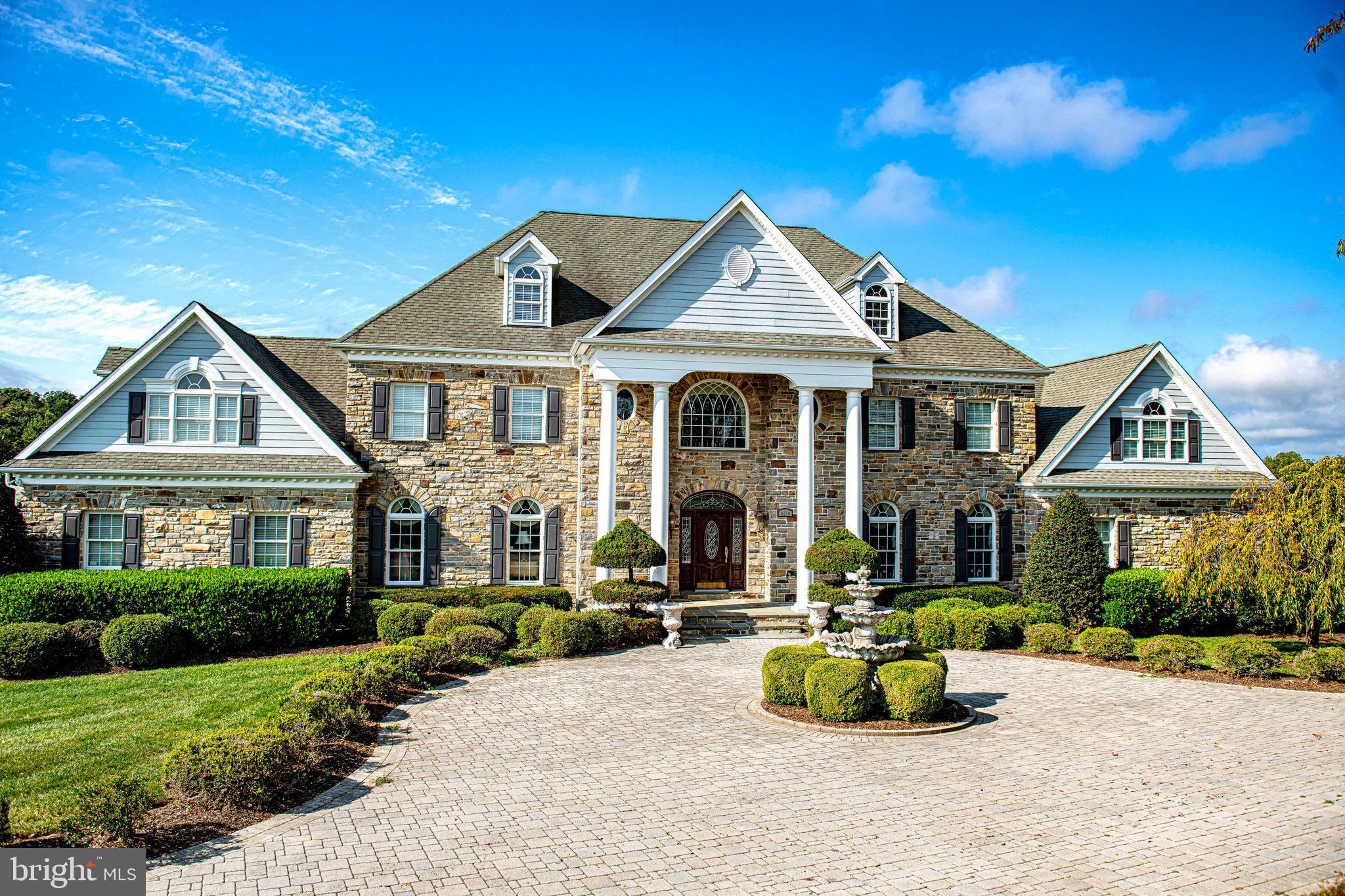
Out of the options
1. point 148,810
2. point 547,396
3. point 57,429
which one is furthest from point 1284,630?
point 57,429

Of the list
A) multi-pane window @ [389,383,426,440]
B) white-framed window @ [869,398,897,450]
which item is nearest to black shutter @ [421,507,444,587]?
multi-pane window @ [389,383,426,440]

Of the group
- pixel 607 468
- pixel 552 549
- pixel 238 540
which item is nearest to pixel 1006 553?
pixel 607 468

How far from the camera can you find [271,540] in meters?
21.3

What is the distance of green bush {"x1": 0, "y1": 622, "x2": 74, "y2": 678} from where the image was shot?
15.9 metres

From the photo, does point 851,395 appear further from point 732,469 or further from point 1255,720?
point 1255,720

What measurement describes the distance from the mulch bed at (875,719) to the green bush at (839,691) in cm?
12

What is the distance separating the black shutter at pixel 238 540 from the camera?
68.5 feet

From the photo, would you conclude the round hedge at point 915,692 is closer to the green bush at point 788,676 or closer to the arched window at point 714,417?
the green bush at point 788,676

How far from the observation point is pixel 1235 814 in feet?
28.9

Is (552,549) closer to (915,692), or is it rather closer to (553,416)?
(553,416)

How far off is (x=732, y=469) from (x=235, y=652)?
1259cm

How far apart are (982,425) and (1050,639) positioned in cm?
835

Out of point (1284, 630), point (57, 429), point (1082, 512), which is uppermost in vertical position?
point (57, 429)

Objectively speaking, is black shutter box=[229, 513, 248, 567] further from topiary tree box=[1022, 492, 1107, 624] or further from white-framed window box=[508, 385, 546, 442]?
topiary tree box=[1022, 492, 1107, 624]
